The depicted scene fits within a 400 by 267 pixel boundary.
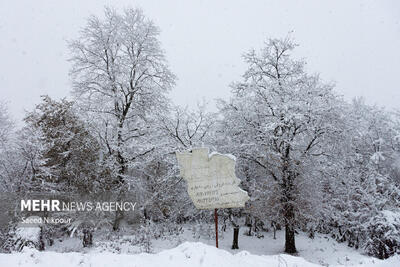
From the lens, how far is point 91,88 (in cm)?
1473

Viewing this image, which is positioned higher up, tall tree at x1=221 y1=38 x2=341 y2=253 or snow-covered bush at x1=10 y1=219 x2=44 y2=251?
tall tree at x1=221 y1=38 x2=341 y2=253

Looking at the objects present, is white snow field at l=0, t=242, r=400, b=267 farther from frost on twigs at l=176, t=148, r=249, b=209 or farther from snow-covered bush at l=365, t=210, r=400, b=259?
snow-covered bush at l=365, t=210, r=400, b=259

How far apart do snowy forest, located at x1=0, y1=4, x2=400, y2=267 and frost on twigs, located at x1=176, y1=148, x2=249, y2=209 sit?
4213 mm

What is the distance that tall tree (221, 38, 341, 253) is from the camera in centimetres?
1178

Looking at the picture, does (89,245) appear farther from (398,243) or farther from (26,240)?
(398,243)

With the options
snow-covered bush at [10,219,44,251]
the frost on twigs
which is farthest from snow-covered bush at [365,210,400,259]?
snow-covered bush at [10,219,44,251]

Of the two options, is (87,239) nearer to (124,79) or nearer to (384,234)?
(124,79)

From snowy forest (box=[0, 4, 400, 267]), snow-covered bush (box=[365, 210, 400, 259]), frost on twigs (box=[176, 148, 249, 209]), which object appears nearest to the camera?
frost on twigs (box=[176, 148, 249, 209])

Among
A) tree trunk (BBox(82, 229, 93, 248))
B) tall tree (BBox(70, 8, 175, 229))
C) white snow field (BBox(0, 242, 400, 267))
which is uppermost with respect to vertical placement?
tall tree (BBox(70, 8, 175, 229))

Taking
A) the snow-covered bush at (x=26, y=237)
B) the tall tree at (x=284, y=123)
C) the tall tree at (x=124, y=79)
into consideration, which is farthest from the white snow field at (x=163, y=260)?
the tall tree at (x=124, y=79)

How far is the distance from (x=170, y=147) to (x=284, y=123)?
17.4 feet

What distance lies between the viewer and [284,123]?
12.5m

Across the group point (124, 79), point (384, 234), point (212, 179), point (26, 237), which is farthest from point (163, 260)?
point (124, 79)

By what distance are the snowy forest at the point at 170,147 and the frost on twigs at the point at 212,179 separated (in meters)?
4.21
